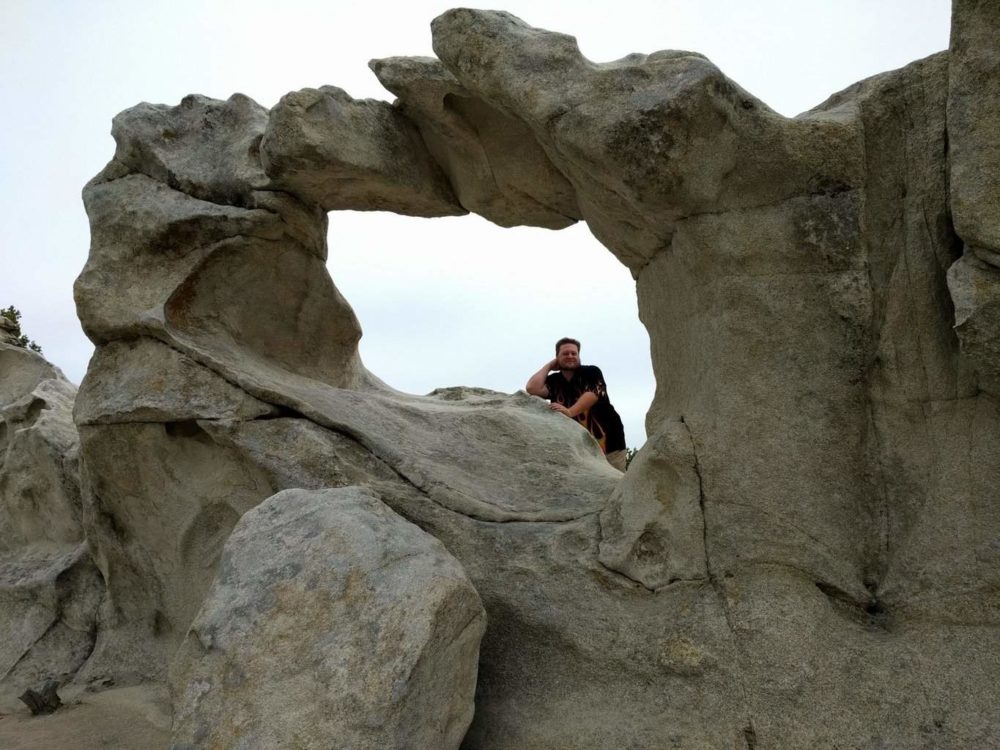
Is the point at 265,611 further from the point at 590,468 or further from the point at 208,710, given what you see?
the point at 590,468

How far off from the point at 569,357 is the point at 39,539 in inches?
105

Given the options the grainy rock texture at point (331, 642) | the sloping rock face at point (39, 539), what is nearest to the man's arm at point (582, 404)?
the grainy rock texture at point (331, 642)

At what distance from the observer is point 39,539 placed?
4281mm

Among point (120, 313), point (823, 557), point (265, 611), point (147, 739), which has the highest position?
point (120, 313)

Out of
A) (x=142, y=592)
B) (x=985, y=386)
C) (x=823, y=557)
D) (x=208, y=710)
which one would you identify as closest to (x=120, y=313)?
(x=142, y=592)

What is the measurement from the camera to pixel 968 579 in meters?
2.23

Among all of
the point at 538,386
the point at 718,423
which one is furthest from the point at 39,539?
the point at 718,423

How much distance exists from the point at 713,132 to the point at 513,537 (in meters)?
1.32

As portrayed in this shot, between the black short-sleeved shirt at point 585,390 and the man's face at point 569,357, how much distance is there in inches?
1.6

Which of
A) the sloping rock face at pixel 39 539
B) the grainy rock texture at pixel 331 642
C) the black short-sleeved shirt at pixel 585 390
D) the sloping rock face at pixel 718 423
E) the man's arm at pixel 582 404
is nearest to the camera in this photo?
the grainy rock texture at pixel 331 642

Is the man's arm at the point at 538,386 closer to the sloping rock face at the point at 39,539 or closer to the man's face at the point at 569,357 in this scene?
the man's face at the point at 569,357

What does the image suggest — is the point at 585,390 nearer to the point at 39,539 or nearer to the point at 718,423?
the point at 718,423

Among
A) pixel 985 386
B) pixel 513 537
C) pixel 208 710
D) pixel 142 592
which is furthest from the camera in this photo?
pixel 142 592

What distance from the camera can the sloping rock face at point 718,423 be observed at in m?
2.22
